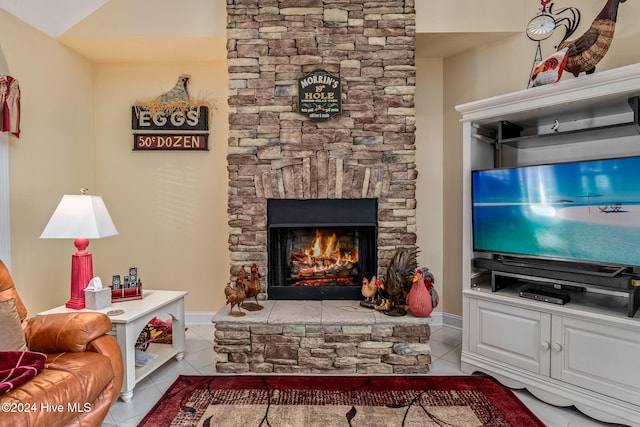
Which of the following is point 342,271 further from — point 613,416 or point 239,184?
point 613,416

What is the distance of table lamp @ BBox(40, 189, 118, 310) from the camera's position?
231cm

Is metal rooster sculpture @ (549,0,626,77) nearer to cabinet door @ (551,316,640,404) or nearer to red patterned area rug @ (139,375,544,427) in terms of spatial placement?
cabinet door @ (551,316,640,404)

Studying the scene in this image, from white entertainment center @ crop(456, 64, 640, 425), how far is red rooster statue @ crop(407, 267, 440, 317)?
28 centimetres

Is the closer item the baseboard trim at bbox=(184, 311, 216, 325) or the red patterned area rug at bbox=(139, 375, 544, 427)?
the red patterned area rug at bbox=(139, 375, 544, 427)

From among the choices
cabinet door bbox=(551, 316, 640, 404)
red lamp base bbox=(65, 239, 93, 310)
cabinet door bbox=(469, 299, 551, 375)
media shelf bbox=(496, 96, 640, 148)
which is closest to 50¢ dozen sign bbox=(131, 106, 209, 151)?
red lamp base bbox=(65, 239, 93, 310)

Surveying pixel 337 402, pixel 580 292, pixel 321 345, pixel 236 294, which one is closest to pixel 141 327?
pixel 236 294

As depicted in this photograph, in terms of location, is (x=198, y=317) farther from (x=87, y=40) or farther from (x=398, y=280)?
(x=87, y=40)

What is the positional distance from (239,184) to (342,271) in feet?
3.88

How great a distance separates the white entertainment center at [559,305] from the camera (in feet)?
6.40

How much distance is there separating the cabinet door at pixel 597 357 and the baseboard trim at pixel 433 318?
1.29 metres

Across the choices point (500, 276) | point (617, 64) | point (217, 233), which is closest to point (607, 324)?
point (500, 276)

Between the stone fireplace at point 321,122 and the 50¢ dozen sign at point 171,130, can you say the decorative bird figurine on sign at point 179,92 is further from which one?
the stone fireplace at point 321,122

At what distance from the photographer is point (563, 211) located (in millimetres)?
2199

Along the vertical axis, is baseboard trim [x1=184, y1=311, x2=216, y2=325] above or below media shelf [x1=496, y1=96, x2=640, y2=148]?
below
